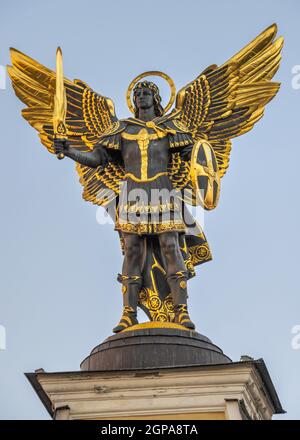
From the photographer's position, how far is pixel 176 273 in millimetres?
11508

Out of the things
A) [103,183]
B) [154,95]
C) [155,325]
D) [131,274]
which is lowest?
[155,325]

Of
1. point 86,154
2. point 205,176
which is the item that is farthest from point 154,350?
point 86,154

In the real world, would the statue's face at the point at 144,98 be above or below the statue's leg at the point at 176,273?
above

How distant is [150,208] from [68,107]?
99.9 inches

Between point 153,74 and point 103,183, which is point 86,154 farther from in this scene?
point 153,74

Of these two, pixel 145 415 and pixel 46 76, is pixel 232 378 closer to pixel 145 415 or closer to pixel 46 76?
pixel 145 415

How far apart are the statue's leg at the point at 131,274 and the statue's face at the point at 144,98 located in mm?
1871

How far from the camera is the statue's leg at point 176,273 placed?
11.3 meters

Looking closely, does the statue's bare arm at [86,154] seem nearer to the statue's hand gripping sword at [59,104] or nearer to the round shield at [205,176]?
the statue's hand gripping sword at [59,104]

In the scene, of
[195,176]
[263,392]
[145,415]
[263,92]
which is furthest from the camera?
[263,92]

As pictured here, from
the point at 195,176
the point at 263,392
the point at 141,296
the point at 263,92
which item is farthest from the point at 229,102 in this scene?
the point at 263,392

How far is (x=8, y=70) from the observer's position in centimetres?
1361

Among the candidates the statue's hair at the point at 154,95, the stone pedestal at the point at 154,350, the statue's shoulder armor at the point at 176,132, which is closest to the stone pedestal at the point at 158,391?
the stone pedestal at the point at 154,350

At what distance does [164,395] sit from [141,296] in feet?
6.51
